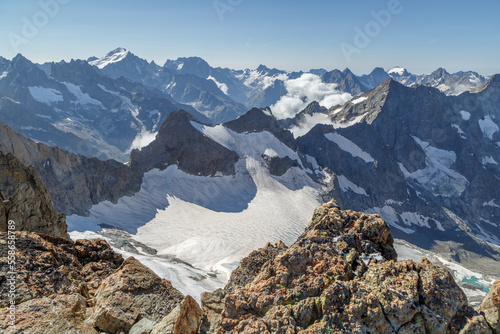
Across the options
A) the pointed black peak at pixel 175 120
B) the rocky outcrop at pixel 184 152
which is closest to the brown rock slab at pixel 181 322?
the rocky outcrop at pixel 184 152

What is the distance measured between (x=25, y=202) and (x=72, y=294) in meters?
22.5

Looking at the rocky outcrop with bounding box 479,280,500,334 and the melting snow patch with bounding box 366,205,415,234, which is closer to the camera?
the rocky outcrop with bounding box 479,280,500,334

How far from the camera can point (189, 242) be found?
75625 mm

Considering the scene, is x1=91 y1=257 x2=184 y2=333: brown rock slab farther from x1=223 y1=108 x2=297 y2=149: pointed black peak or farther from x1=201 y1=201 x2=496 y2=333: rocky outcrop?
x1=223 y1=108 x2=297 y2=149: pointed black peak

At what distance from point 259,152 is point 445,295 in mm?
130955

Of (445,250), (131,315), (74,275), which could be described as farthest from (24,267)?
(445,250)

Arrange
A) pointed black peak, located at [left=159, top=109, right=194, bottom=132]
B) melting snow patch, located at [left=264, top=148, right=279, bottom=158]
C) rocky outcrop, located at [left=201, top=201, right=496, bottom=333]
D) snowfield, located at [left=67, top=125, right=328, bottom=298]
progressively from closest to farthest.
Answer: rocky outcrop, located at [left=201, top=201, right=496, bottom=333]
snowfield, located at [left=67, top=125, right=328, bottom=298]
pointed black peak, located at [left=159, top=109, right=194, bottom=132]
melting snow patch, located at [left=264, top=148, right=279, bottom=158]

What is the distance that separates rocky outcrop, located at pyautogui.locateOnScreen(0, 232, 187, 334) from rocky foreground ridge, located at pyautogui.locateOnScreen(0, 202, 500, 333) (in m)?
0.03

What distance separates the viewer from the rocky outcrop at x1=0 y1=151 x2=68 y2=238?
1048 inches

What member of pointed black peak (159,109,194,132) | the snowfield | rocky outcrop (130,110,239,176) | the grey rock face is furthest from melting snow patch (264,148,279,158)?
the grey rock face

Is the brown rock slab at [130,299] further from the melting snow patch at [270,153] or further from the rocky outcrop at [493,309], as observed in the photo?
the melting snow patch at [270,153]

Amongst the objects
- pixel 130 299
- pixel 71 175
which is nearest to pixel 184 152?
pixel 71 175

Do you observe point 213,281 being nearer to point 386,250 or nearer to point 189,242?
point 189,242

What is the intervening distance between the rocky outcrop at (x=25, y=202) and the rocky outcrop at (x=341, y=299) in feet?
74.6
